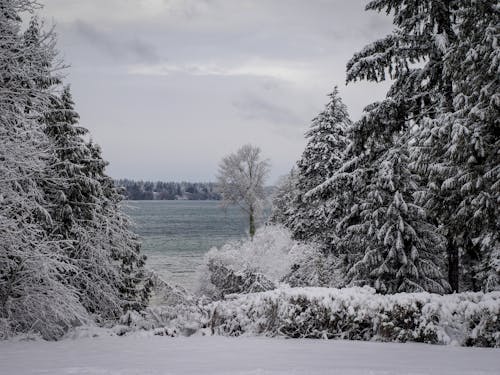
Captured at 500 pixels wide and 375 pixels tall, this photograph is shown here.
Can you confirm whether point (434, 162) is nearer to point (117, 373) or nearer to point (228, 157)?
point (117, 373)

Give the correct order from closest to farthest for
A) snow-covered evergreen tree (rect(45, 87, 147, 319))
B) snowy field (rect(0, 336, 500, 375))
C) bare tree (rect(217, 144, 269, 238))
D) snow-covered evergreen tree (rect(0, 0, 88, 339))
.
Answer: snowy field (rect(0, 336, 500, 375)) < snow-covered evergreen tree (rect(0, 0, 88, 339)) < snow-covered evergreen tree (rect(45, 87, 147, 319)) < bare tree (rect(217, 144, 269, 238))

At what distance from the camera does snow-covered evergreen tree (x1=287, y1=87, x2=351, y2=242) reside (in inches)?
906

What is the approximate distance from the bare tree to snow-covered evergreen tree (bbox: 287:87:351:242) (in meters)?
27.9

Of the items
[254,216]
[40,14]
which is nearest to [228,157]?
[254,216]

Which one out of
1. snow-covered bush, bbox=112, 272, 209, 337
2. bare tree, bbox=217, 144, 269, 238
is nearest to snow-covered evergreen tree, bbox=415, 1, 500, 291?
snow-covered bush, bbox=112, 272, 209, 337

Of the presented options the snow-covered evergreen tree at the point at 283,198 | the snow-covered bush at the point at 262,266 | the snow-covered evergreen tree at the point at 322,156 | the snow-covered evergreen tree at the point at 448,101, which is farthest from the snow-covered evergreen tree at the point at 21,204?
the snow-covered evergreen tree at the point at 283,198

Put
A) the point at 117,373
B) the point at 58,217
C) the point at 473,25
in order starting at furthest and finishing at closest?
1. the point at 58,217
2. the point at 473,25
3. the point at 117,373

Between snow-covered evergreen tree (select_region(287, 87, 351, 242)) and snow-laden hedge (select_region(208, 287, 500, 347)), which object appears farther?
snow-covered evergreen tree (select_region(287, 87, 351, 242))

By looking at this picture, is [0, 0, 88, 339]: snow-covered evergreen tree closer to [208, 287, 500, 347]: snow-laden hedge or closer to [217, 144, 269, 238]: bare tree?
[208, 287, 500, 347]: snow-laden hedge

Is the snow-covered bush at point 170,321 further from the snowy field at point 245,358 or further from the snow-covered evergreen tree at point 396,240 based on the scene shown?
the snow-covered evergreen tree at point 396,240

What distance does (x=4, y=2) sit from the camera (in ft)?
34.6

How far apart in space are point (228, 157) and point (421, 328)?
148 feet

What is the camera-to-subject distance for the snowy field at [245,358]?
570cm

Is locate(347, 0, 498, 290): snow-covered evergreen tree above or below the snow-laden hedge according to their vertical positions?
above
